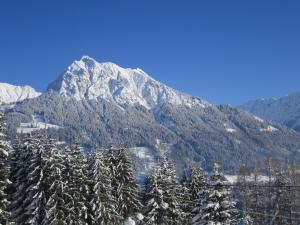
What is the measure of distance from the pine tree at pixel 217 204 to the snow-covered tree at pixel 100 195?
23645mm

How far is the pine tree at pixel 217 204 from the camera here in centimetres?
4359

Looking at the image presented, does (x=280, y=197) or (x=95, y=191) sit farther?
(x=280, y=197)

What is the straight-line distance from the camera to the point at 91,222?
2586 inches

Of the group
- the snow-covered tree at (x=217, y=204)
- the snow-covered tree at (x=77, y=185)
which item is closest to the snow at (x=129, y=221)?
the snow-covered tree at (x=77, y=185)

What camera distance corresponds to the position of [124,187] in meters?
74.4

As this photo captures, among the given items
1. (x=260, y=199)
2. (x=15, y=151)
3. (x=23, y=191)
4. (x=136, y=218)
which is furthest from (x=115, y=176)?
(x=260, y=199)

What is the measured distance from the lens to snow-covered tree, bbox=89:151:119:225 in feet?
214

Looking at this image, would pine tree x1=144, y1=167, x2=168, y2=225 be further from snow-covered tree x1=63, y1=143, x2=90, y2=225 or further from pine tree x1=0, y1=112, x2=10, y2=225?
pine tree x1=0, y1=112, x2=10, y2=225

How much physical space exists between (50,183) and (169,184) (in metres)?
21.6

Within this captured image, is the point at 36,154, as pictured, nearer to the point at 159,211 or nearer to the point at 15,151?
the point at 15,151

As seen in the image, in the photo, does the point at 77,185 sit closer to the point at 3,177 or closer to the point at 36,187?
the point at 36,187

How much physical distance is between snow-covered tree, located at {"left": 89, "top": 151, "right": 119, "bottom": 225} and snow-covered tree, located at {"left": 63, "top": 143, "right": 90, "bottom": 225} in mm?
958

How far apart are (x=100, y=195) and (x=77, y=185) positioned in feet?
14.2

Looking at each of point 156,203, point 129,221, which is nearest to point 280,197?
point 156,203
